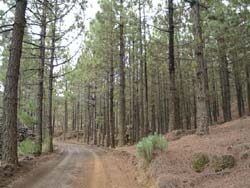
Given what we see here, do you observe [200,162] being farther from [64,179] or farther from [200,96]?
[200,96]

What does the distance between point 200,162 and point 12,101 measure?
654cm

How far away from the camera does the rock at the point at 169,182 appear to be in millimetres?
7477

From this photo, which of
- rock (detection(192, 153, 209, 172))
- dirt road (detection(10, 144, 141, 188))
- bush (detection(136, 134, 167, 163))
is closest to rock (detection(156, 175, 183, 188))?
rock (detection(192, 153, 209, 172))

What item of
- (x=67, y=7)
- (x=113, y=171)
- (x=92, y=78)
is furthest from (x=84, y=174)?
(x=92, y=78)

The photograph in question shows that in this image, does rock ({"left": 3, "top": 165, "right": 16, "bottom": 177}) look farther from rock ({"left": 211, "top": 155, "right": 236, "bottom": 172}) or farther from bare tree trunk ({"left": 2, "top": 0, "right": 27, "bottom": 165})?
rock ({"left": 211, "top": 155, "right": 236, "bottom": 172})

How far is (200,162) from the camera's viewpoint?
28.4 feet

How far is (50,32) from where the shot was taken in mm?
22172

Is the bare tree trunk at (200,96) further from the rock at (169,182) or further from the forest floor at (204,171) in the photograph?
the rock at (169,182)

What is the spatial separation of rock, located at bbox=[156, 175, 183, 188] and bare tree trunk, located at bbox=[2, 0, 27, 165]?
5.59 m

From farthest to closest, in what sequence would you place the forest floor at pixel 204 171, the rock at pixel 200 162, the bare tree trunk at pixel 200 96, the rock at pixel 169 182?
the bare tree trunk at pixel 200 96 < the rock at pixel 200 162 < the rock at pixel 169 182 < the forest floor at pixel 204 171

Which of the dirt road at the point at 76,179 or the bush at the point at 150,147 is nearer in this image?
the dirt road at the point at 76,179

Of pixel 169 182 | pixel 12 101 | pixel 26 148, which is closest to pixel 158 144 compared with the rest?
pixel 169 182

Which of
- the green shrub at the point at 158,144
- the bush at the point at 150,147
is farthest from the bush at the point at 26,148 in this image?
the green shrub at the point at 158,144

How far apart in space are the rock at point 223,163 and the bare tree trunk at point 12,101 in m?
6.67
